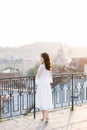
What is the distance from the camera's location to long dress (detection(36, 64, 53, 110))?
193 inches

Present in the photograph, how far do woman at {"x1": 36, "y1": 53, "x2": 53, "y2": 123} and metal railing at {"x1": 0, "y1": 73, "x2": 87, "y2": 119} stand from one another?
50 centimetres

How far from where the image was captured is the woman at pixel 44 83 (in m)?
4.86

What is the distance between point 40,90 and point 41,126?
0.74 metres

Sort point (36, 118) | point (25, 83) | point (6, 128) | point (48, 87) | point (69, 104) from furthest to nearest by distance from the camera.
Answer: point (69, 104)
point (25, 83)
point (36, 118)
point (48, 87)
point (6, 128)

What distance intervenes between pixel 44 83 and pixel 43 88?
0.11 m

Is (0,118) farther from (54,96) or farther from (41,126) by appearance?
(54,96)

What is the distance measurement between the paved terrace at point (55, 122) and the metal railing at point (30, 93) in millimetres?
283

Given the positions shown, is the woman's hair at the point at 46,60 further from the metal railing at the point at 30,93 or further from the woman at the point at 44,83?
the metal railing at the point at 30,93

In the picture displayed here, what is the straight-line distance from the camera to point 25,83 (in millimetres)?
5777

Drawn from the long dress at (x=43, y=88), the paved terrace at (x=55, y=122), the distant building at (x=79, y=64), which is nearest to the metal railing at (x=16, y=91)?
the paved terrace at (x=55, y=122)

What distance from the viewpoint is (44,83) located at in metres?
4.96

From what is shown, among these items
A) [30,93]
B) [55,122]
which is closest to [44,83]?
[55,122]

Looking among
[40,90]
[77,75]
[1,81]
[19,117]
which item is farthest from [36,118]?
[77,75]

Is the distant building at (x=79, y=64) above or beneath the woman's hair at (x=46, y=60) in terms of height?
above
